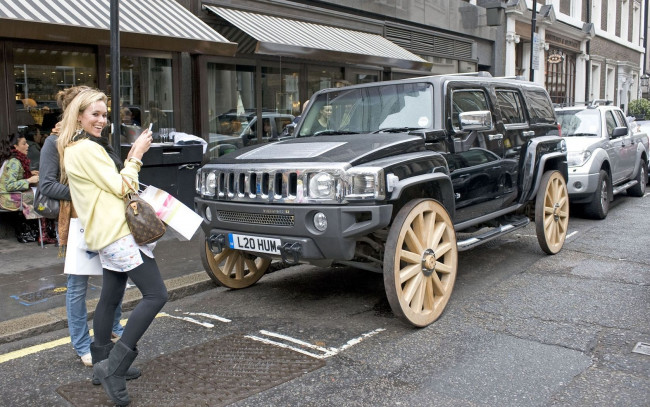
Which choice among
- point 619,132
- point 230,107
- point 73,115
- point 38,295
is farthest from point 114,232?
point 619,132

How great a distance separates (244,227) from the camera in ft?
15.8

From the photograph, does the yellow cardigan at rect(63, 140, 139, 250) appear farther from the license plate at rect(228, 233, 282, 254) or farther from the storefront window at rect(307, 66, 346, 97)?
the storefront window at rect(307, 66, 346, 97)

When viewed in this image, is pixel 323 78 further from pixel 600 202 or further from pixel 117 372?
pixel 117 372

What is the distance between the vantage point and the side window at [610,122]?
10.3m

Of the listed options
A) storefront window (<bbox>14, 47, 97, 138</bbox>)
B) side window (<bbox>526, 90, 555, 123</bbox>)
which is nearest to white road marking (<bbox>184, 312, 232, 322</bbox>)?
side window (<bbox>526, 90, 555, 123</bbox>)

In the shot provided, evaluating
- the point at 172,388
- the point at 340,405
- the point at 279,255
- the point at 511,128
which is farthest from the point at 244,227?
the point at 511,128

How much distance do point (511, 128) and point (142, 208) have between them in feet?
14.7

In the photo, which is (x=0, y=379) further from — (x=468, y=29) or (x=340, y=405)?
(x=468, y=29)

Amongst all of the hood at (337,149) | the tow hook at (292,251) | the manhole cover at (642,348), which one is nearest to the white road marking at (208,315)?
the tow hook at (292,251)

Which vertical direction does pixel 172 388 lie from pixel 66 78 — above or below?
below

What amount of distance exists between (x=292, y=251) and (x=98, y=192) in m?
1.56

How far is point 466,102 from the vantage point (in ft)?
19.4

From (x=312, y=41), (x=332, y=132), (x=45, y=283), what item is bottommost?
(x=45, y=283)

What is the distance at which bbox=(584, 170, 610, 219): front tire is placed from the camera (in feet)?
30.4
